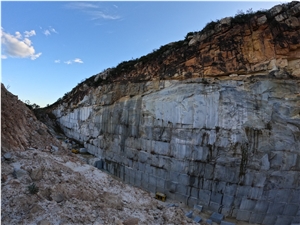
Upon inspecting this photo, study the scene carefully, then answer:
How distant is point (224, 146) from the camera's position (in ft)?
22.0

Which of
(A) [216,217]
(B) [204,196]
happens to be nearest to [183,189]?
(B) [204,196]

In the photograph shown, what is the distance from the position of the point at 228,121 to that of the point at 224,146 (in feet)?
A: 2.56

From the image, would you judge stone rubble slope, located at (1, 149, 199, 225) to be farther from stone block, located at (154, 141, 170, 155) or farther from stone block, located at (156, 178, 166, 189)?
stone block, located at (154, 141, 170, 155)

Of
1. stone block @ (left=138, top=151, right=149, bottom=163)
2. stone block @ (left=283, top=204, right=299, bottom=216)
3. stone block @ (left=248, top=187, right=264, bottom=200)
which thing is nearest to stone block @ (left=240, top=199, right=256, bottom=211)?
stone block @ (left=248, top=187, right=264, bottom=200)

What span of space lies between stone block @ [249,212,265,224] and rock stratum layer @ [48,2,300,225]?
0.03 metres

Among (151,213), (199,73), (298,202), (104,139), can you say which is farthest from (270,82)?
(104,139)

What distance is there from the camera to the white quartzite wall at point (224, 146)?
20.5 feet

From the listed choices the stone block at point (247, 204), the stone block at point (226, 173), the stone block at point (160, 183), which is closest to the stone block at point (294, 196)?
the stone block at point (247, 204)

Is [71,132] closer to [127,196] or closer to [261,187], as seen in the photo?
[127,196]

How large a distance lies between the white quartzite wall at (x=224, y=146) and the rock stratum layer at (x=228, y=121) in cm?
3

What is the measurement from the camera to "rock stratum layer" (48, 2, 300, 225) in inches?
248

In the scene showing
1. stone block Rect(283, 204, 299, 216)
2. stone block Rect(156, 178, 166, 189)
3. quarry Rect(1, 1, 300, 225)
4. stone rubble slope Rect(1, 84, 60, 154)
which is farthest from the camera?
stone block Rect(156, 178, 166, 189)

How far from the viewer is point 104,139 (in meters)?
10.4

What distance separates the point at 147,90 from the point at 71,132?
24.1ft
